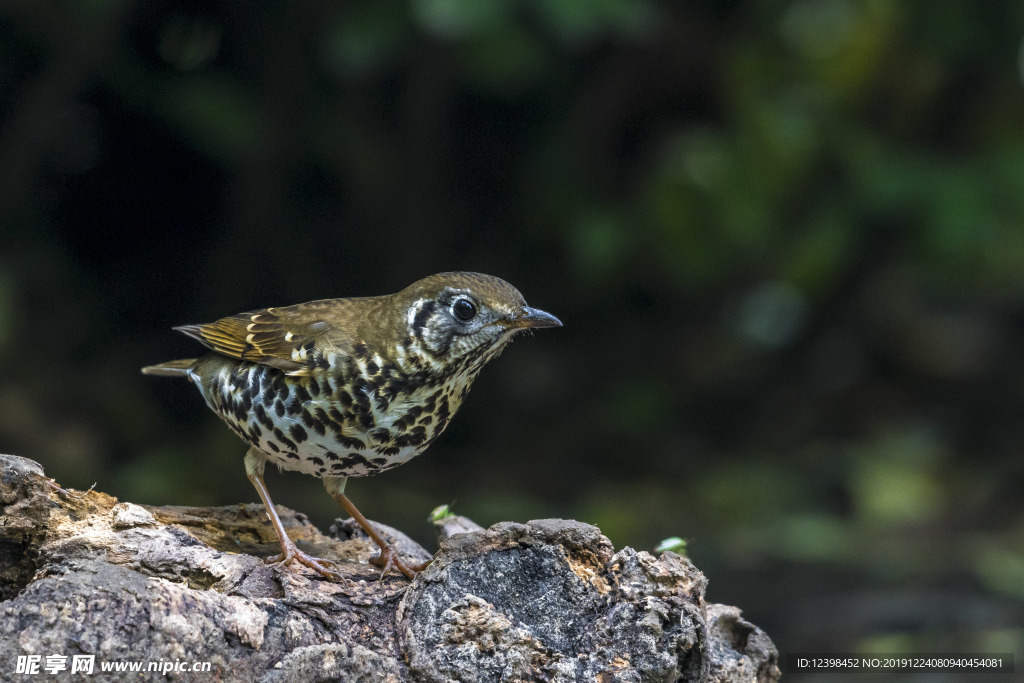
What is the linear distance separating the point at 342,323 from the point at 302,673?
1.17 m

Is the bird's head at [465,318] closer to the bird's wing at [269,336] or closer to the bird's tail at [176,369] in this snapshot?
the bird's wing at [269,336]

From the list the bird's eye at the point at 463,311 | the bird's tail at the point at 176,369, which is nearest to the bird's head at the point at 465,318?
the bird's eye at the point at 463,311

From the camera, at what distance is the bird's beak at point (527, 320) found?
299 centimetres

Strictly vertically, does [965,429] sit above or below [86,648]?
above

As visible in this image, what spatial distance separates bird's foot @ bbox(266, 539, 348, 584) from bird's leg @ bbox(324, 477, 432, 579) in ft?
0.45

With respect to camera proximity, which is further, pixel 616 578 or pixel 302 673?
pixel 616 578

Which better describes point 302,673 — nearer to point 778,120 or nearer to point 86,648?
point 86,648

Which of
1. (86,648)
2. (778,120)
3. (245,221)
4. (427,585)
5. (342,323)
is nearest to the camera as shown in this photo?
(86,648)

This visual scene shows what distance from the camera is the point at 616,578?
2670mm

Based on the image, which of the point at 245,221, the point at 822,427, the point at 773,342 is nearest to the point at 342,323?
the point at 245,221

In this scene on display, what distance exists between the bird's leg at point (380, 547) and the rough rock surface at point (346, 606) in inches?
3.1

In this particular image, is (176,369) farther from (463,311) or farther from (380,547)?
(463,311)

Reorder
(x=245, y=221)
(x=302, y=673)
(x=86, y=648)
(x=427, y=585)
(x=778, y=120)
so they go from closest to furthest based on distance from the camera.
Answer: (x=86, y=648) → (x=302, y=673) → (x=427, y=585) → (x=778, y=120) → (x=245, y=221)

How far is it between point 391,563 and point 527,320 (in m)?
0.80
